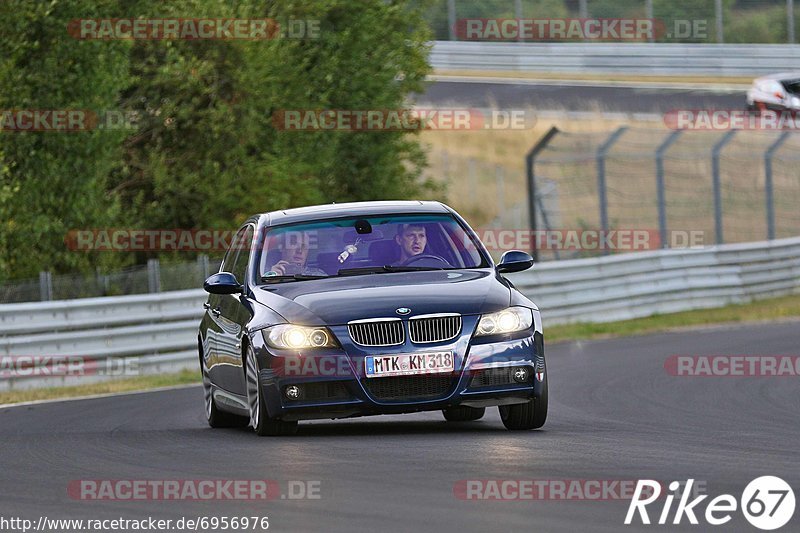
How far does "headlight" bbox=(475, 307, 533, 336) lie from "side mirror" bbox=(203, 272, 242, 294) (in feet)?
6.54

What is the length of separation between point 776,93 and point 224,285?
32.2 m

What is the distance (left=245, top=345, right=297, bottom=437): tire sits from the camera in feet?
34.6

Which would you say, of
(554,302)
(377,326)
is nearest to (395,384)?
(377,326)

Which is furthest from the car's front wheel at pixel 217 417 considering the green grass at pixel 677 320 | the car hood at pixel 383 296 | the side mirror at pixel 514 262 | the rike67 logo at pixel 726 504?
the green grass at pixel 677 320

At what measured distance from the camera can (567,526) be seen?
652 cm

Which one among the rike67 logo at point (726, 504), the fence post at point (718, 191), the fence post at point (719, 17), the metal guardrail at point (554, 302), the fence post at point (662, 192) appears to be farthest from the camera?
the fence post at point (719, 17)

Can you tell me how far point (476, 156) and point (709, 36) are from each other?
8.03m

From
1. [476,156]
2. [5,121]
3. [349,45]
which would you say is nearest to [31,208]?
[5,121]

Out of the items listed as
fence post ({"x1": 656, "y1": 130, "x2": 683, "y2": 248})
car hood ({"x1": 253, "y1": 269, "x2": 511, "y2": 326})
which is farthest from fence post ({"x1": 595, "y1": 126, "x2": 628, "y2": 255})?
car hood ({"x1": 253, "y1": 269, "x2": 511, "y2": 326})

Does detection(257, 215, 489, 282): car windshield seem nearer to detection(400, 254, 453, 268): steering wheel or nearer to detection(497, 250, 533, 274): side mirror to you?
detection(400, 254, 453, 268): steering wheel

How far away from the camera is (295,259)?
1126cm

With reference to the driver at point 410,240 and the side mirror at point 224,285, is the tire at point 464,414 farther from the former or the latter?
the side mirror at point 224,285

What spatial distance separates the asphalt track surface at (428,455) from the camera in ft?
23.1

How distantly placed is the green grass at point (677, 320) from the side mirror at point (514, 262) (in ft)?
38.2
